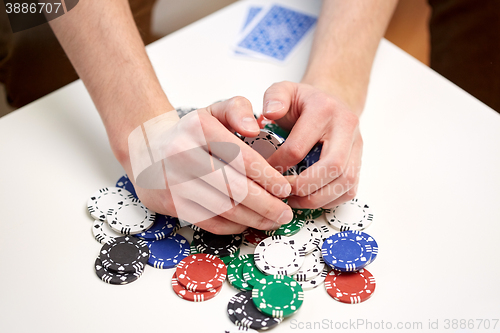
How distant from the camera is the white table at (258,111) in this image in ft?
3.67

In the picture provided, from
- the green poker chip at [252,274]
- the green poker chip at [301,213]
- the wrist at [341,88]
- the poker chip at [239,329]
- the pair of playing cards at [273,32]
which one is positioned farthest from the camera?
the pair of playing cards at [273,32]

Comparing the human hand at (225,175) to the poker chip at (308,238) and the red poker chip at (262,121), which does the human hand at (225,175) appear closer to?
the poker chip at (308,238)

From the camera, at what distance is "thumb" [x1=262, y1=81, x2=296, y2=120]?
1.33 meters

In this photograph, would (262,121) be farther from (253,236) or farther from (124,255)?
(124,255)

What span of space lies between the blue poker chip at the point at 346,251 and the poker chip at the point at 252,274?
0.60 feet

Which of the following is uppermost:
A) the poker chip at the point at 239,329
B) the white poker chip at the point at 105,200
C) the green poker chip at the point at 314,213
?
the white poker chip at the point at 105,200

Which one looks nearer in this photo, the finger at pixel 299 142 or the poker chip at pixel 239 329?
the poker chip at pixel 239 329

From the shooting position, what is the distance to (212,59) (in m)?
2.04

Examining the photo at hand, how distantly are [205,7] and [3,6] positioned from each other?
5.63ft

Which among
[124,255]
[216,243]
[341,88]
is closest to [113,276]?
[124,255]

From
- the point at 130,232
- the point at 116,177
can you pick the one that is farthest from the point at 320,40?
the point at 130,232

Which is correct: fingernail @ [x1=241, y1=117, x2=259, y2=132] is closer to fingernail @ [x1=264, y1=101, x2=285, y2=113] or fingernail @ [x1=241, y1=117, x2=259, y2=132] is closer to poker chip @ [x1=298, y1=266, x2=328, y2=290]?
fingernail @ [x1=264, y1=101, x2=285, y2=113]

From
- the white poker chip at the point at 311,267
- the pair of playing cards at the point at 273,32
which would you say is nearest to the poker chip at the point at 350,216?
the white poker chip at the point at 311,267

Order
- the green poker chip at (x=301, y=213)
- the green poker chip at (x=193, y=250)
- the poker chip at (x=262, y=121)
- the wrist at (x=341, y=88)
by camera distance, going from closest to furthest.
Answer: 1. the green poker chip at (x=193, y=250)
2. the green poker chip at (x=301, y=213)
3. the poker chip at (x=262, y=121)
4. the wrist at (x=341, y=88)
